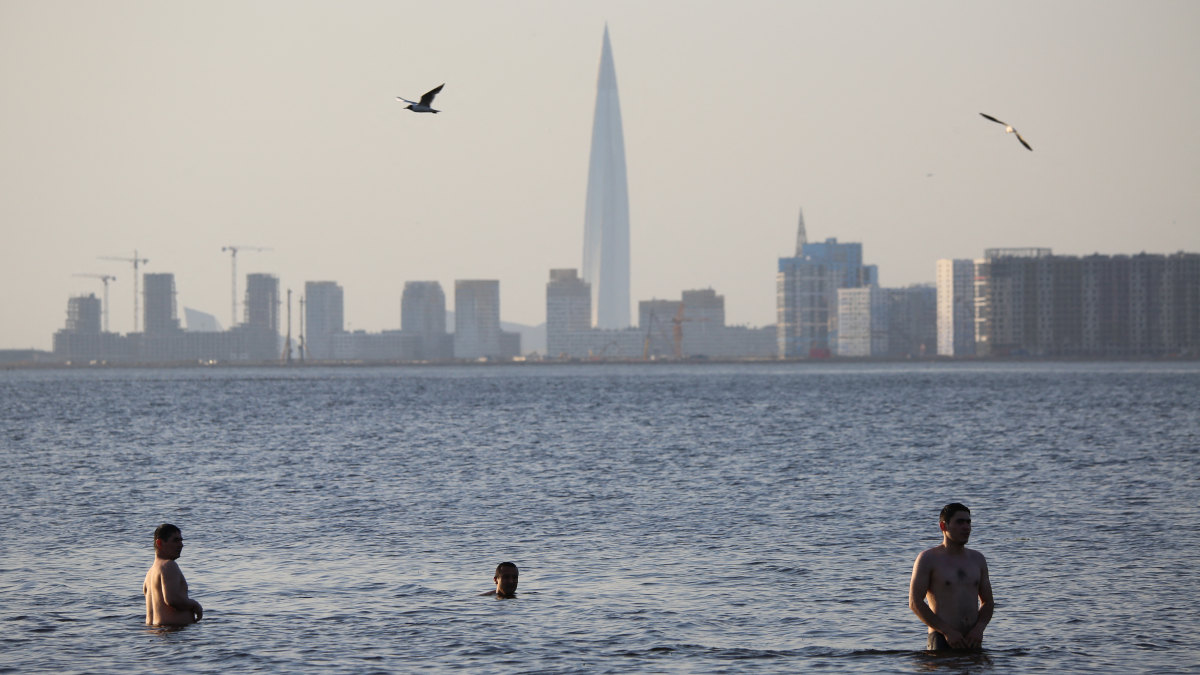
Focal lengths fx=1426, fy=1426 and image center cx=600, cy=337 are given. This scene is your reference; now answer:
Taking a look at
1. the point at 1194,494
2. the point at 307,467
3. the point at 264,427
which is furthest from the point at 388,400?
the point at 1194,494

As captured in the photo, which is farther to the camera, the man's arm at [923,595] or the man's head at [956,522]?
the man's arm at [923,595]

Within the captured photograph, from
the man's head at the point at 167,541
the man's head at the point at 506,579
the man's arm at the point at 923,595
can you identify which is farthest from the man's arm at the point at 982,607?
the man's head at the point at 167,541

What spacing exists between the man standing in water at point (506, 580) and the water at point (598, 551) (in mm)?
520

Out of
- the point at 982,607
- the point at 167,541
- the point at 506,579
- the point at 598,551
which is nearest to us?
the point at 982,607

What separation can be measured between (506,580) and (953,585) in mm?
8889

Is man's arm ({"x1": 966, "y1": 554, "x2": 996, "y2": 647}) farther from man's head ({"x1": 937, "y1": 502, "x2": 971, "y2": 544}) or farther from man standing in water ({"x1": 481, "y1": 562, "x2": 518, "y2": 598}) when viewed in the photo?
man standing in water ({"x1": 481, "y1": 562, "x2": 518, "y2": 598})

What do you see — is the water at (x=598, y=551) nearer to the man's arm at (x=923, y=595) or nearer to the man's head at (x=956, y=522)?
the man's arm at (x=923, y=595)

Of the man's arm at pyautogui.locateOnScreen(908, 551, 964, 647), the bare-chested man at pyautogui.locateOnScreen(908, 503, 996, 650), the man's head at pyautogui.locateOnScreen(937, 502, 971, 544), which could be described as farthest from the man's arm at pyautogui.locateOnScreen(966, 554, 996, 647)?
the man's head at pyautogui.locateOnScreen(937, 502, 971, 544)

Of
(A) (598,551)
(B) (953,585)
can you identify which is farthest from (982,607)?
(A) (598,551)

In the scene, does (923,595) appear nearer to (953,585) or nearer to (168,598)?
(953,585)

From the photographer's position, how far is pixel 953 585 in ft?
62.8

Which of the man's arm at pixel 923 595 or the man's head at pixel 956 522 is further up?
the man's head at pixel 956 522

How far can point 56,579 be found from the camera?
92.3 feet

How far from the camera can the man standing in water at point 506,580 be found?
25.2 meters
